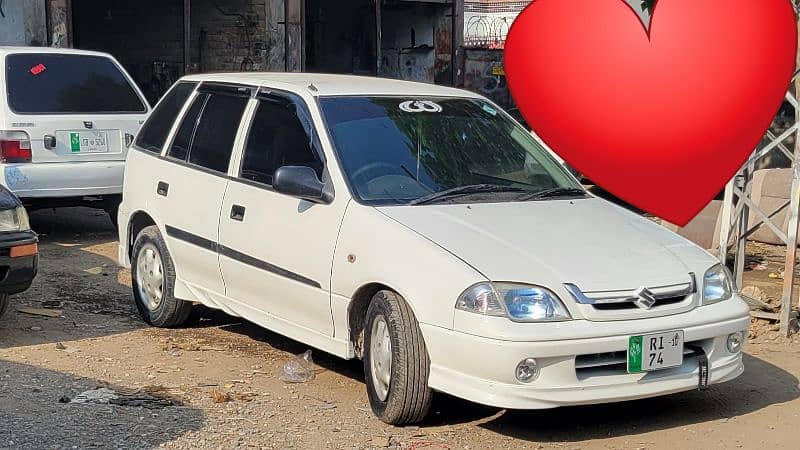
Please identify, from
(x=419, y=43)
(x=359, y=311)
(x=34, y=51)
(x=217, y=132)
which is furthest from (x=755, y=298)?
(x=419, y=43)

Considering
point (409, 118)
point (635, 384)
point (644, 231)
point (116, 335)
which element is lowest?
point (116, 335)

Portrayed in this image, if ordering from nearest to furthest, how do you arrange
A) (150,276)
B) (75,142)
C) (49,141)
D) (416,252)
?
(416,252) < (150,276) < (49,141) < (75,142)

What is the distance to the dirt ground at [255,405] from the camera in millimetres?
4883

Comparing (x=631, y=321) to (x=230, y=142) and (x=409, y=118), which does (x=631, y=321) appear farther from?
(x=230, y=142)

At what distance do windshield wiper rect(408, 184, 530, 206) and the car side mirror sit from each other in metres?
0.47

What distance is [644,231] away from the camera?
541cm

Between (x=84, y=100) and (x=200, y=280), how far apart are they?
3918 millimetres

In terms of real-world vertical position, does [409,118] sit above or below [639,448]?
above

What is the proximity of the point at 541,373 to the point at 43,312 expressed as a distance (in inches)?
160

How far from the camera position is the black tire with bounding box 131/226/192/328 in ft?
22.2

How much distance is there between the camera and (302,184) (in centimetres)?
543

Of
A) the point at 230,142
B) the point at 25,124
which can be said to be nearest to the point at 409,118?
the point at 230,142

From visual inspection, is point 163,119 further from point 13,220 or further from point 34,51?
point 34,51

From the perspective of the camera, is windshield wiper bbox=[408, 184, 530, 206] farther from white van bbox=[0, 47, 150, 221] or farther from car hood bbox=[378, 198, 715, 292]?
white van bbox=[0, 47, 150, 221]
